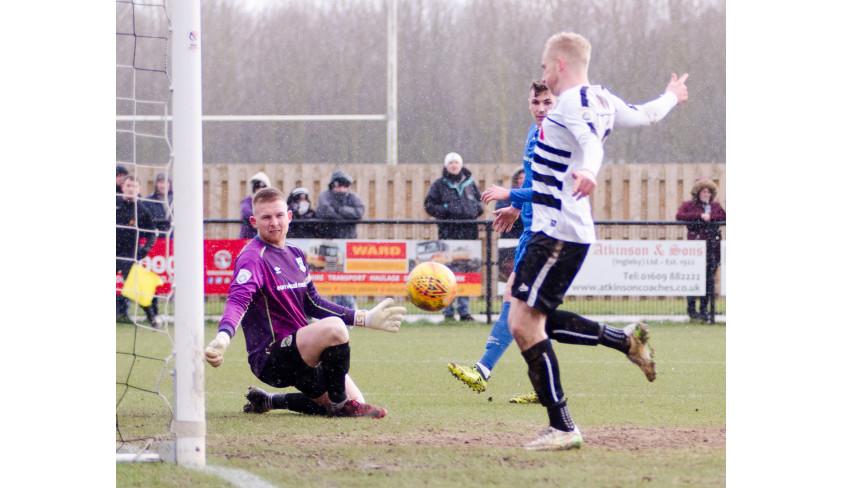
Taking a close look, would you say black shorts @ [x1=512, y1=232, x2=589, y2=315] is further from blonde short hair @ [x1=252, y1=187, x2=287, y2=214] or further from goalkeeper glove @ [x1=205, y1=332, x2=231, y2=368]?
A: blonde short hair @ [x1=252, y1=187, x2=287, y2=214]

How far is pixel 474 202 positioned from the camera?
13.0 metres

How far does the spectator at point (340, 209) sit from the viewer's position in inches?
502

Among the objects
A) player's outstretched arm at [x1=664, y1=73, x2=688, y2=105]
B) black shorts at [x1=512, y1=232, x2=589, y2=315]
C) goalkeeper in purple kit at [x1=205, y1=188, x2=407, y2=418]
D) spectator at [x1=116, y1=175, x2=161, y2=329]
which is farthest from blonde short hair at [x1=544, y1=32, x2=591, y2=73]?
spectator at [x1=116, y1=175, x2=161, y2=329]

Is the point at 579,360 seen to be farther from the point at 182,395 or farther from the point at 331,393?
the point at 182,395

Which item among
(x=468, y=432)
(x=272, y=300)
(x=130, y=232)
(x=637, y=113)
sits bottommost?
(x=468, y=432)

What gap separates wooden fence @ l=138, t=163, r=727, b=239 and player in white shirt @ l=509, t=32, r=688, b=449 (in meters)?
13.2

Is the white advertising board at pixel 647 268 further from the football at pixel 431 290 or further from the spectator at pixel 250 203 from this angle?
the football at pixel 431 290

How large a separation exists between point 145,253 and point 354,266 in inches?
105

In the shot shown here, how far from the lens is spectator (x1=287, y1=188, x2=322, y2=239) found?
498 inches

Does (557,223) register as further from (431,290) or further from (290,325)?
(290,325)

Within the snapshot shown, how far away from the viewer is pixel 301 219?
12.6 metres

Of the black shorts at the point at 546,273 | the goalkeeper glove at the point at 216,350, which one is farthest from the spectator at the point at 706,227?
the goalkeeper glove at the point at 216,350

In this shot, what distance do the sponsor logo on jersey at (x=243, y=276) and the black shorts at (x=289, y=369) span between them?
44 centimetres

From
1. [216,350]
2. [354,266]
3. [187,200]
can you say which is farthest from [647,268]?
[187,200]
